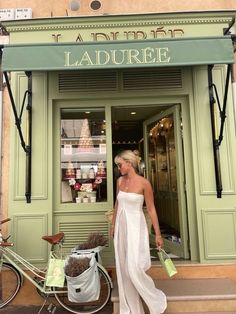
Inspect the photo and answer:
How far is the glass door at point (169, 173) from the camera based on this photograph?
5.03 meters

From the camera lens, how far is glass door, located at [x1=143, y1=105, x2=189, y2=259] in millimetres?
5027

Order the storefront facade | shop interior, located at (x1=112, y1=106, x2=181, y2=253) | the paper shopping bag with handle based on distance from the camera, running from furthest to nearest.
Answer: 1. shop interior, located at (x1=112, y1=106, x2=181, y2=253)
2. the storefront facade
3. the paper shopping bag with handle

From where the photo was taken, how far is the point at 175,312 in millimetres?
3785

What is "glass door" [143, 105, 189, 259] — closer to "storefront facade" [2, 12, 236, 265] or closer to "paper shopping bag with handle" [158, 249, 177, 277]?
"storefront facade" [2, 12, 236, 265]

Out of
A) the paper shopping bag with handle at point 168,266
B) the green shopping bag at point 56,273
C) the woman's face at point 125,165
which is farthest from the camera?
the green shopping bag at point 56,273

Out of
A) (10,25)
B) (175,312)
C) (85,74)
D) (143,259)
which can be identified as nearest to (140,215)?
(143,259)

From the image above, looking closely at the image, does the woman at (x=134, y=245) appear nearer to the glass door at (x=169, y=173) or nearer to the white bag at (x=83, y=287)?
the white bag at (x=83, y=287)

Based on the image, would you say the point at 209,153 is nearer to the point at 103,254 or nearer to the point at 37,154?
the point at 103,254

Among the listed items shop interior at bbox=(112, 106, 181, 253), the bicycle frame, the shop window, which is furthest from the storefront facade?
the bicycle frame

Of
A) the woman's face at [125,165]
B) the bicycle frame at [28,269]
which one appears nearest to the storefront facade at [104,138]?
the bicycle frame at [28,269]

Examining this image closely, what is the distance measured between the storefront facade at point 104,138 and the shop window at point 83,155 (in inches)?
0.6

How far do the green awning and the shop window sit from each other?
53.6 inches

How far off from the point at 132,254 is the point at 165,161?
8.85 ft

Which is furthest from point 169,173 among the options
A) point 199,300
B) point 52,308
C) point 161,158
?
point 52,308
